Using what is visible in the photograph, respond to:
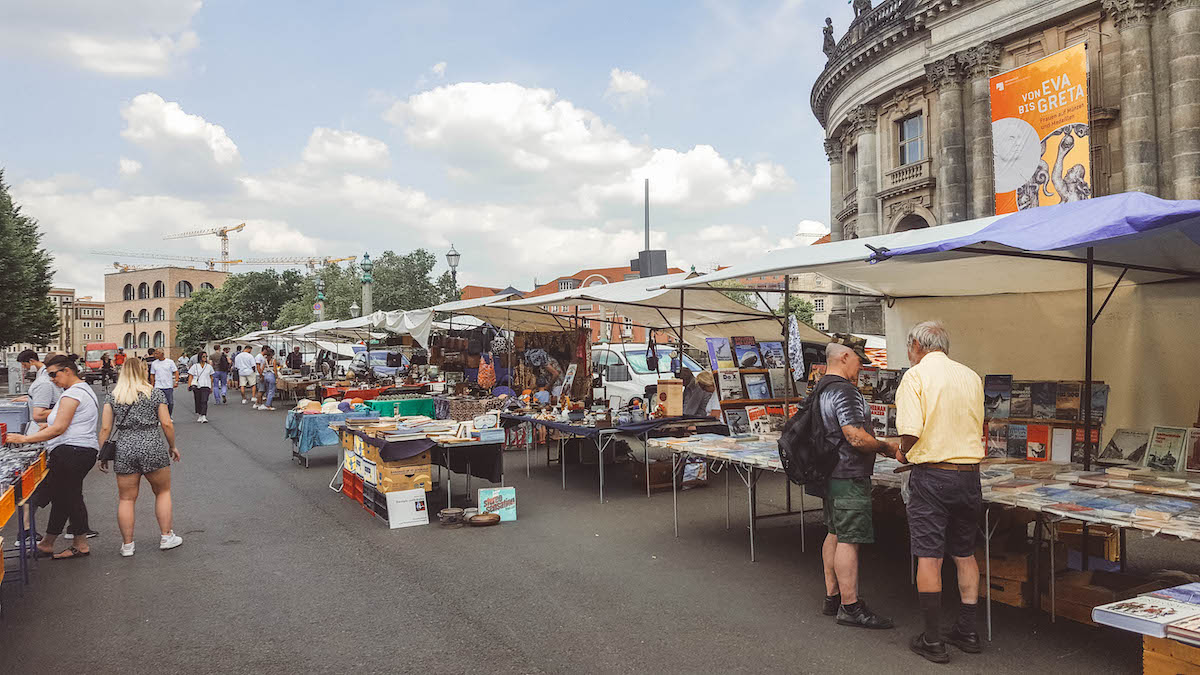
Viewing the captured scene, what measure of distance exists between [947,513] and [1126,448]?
380cm

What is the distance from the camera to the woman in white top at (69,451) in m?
6.80

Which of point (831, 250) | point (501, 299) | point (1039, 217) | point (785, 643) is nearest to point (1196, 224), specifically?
point (1039, 217)

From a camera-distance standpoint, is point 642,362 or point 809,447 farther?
point 642,362

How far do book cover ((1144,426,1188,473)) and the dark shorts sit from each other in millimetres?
2664

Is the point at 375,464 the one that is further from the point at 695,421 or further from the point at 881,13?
the point at 881,13

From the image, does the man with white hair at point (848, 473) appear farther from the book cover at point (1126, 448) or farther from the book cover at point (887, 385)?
the book cover at point (887, 385)

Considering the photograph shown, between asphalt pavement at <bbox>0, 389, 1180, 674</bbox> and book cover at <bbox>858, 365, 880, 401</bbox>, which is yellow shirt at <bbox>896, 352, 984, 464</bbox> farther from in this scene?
book cover at <bbox>858, 365, 880, 401</bbox>

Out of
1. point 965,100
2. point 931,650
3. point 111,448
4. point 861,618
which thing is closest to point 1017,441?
point 861,618

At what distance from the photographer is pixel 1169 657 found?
3.53m

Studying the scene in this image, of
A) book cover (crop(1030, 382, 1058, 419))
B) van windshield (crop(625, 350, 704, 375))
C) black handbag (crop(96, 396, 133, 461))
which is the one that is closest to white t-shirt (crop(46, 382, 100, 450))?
black handbag (crop(96, 396, 133, 461))

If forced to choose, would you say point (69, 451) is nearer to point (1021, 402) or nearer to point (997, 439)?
point (997, 439)

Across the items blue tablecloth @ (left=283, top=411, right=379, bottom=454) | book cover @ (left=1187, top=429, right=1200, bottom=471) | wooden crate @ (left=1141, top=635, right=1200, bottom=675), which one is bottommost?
wooden crate @ (left=1141, top=635, right=1200, bottom=675)

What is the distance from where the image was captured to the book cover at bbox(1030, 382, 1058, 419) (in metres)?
7.60

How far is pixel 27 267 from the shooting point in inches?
1105
